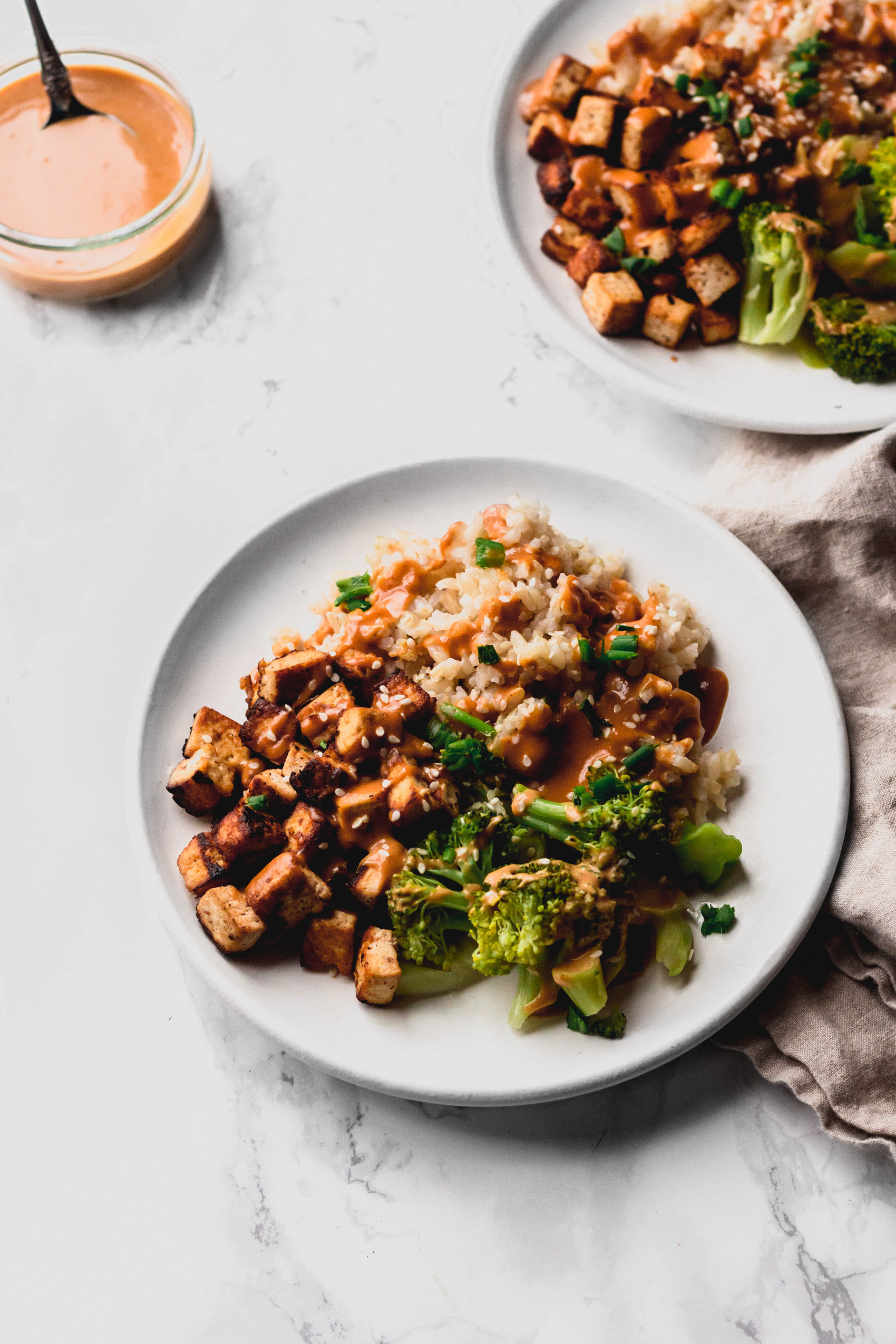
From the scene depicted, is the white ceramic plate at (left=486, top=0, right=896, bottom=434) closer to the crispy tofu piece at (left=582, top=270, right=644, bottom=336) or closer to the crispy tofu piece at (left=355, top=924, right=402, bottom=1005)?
the crispy tofu piece at (left=582, top=270, right=644, bottom=336)

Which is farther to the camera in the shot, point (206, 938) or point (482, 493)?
point (482, 493)

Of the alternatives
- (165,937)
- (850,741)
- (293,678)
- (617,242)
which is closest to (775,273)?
(617,242)

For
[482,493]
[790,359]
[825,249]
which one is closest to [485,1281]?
[482,493]

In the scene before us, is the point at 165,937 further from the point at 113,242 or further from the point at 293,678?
the point at 113,242

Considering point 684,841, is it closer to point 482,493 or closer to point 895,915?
point 895,915

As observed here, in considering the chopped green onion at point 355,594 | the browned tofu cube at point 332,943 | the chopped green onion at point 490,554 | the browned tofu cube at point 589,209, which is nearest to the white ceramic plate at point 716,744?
the browned tofu cube at point 332,943

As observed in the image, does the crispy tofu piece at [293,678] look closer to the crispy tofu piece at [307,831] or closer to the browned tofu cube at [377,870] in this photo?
the crispy tofu piece at [307,831]
